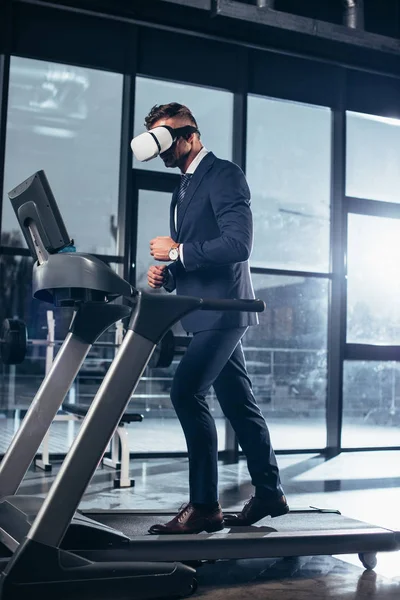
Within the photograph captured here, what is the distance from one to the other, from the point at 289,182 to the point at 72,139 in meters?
1.85

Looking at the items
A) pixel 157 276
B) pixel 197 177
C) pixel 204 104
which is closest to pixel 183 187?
pixel 197 177

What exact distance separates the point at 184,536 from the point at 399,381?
4.70 m

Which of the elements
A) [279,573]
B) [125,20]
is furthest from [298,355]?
[279,573]

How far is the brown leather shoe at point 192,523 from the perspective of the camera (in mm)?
2404

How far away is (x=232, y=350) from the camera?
2.47m

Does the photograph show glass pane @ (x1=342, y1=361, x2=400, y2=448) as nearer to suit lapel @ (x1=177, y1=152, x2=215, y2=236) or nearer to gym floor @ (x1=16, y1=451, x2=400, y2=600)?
gym floor @ (x1=16, y1=451, x2=400, y2=600)

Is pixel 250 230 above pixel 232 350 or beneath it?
above

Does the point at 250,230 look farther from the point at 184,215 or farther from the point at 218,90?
the point at 218,90

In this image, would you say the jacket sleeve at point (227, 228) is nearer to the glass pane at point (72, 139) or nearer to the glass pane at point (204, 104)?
the glass pane at point (72, 139)

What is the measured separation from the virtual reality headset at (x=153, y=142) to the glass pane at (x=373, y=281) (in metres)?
4.19

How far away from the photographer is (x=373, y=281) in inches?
257

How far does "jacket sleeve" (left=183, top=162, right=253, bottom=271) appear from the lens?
7.75 feet

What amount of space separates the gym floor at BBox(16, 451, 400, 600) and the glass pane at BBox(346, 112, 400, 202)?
2272 millimetres

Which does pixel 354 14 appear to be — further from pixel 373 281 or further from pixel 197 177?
pixel 197 177
